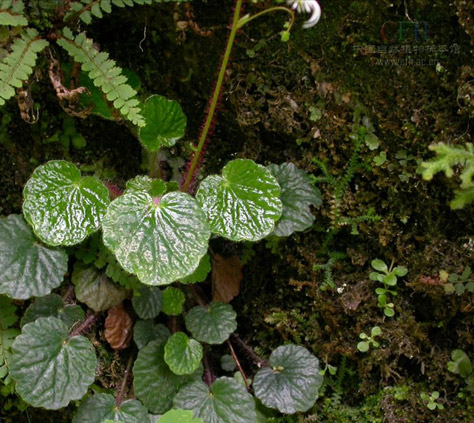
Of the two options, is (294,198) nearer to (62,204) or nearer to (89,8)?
(62,204)

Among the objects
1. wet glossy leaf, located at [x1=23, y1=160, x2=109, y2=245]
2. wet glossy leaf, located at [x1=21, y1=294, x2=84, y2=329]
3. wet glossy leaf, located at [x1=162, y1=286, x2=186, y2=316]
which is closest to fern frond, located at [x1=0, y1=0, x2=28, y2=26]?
wet glossy leaf, located at [x1=23, y1=160, x2=109, y2=245]

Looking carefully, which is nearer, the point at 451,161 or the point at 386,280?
the point at 451,161

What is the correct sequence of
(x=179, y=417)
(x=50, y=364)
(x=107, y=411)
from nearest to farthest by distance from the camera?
(x=179, y=417)
(x=50, y=364)
(x=107, y=411)

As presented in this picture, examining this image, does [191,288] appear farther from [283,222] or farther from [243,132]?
[243,132]

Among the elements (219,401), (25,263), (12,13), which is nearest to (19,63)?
(12,13)

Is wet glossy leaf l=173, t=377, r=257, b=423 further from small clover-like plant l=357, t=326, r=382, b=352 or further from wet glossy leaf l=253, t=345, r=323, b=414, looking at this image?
small clover-like plant l=357, t=326, r=382, b=352

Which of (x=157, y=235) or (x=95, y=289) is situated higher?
(x=157, y=235)

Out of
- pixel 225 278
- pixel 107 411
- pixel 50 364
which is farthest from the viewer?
pixel 225 278
